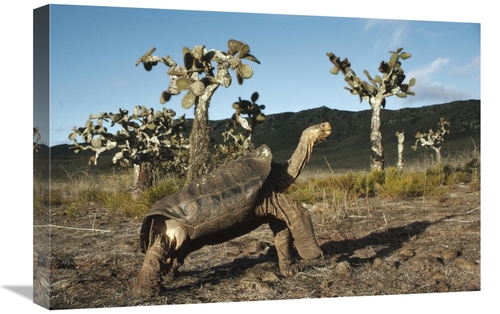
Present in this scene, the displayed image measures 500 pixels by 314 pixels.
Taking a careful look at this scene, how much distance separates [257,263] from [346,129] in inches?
1191

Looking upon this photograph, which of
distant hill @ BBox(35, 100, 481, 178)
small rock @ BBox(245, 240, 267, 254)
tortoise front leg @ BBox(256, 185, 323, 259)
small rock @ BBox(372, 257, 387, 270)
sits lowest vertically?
small rock @ BBox(372, 257, 387, 270)

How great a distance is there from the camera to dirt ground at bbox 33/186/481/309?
6.08m

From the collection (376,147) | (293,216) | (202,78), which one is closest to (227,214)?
(293,216)

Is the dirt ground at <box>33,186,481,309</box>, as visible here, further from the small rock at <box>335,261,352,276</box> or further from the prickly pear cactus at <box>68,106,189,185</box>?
the prickly pear cactus at <box>68,106,189,185</box>

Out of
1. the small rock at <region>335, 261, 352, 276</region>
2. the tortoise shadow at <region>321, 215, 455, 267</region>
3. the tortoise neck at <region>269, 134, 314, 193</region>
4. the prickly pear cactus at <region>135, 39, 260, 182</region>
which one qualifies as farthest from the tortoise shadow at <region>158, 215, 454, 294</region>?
the prickly pear cactus at <region>135, 39, 260, 182</region>

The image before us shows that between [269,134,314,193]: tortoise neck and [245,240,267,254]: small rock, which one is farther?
[245,240,267,254]: small rock

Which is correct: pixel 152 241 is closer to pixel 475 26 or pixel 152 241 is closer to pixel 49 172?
pixel 49 172

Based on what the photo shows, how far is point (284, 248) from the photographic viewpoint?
650cm

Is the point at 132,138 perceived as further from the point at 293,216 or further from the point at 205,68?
the point at 293,216

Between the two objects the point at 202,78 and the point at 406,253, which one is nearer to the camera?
the point at 406,253

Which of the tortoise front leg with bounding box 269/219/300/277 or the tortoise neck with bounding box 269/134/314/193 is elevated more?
the tortoise neck with bounding box 269/134/314/193

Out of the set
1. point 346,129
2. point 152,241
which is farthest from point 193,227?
point 346,129

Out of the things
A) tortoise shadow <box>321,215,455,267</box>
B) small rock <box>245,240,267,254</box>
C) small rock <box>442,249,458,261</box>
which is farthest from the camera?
small rock <box>245,240,267,254</box>

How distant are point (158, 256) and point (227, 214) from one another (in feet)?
2.45
